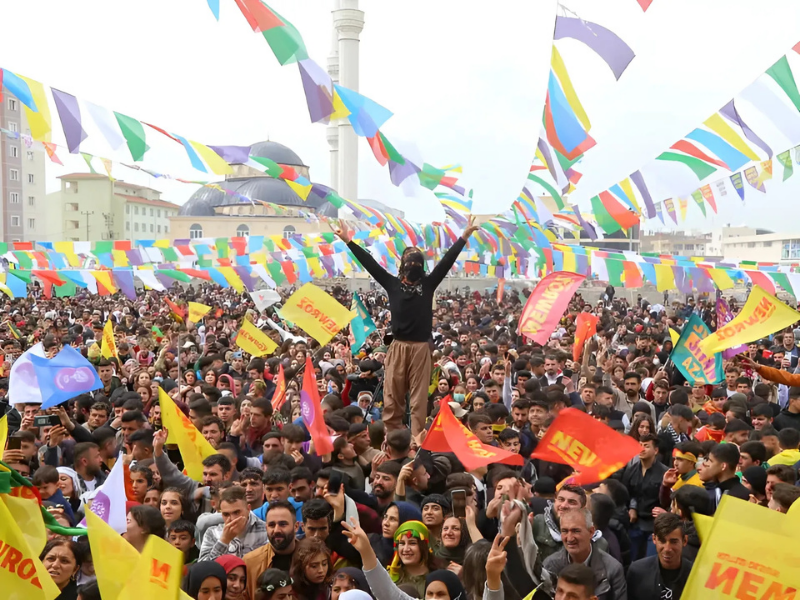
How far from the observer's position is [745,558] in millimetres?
3355

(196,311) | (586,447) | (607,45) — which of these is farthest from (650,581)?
(196,311)

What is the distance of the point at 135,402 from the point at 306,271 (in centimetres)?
1328

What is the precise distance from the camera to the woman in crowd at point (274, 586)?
4.46 meters

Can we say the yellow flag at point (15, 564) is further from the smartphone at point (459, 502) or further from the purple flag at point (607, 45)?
the purple flag at point (607, 45)

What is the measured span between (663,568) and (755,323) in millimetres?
4214

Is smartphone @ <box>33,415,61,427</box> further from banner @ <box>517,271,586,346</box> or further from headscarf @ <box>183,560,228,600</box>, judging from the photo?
banner @ <box>517,271,586,346</box>

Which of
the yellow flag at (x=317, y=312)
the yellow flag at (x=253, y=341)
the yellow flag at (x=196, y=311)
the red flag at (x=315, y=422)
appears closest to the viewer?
the red flag at (x=315, y=422)

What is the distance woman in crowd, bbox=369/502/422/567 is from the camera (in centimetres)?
511

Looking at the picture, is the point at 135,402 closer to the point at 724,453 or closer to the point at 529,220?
the point at 724,453

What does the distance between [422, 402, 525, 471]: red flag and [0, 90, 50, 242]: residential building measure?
61835 millimetres

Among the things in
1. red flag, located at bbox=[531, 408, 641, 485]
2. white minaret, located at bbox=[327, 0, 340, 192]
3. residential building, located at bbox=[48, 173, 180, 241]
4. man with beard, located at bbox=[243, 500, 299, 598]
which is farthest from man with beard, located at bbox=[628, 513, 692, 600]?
residential building, located at bbox=[48, 173, 180, 241]

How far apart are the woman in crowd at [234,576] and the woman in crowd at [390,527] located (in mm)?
860

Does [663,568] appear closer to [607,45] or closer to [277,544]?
[277,544]

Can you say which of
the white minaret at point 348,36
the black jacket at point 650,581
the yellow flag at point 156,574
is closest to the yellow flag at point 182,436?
the yellow flag at point 156,574
